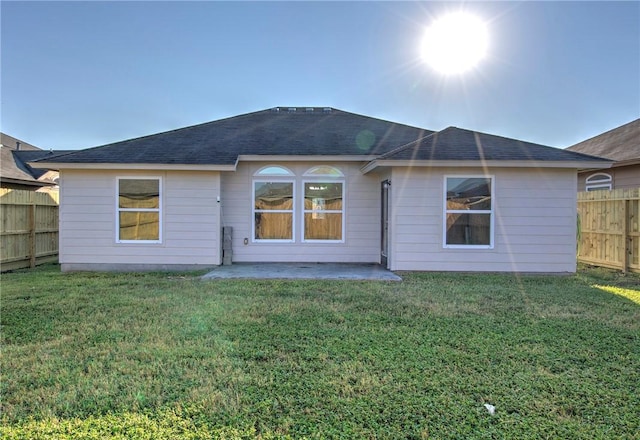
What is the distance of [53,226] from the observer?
437 inches

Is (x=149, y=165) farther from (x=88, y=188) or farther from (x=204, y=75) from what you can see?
(x=204, y=75)

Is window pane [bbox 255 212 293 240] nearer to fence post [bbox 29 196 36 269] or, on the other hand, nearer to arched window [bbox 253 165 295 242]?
arched window [bbox 253 165 295 242]

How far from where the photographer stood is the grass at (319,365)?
2.69 meters

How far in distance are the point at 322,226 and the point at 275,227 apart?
4.32 ft

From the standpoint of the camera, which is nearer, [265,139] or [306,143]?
[306,143]

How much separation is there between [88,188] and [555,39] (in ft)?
45.8

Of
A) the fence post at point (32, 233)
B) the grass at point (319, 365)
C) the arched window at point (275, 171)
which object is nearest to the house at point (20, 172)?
the fence post at point (32, 233)

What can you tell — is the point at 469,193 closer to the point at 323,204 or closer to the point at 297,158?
the point at 323,204

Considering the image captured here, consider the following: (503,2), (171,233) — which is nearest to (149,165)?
(171,233)

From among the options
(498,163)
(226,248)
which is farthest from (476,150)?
(226,248)

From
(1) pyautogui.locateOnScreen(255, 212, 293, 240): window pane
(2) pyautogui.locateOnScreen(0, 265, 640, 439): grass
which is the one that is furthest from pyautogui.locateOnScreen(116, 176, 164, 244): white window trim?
(2) pyautogui.locateOnScreen(0, 265, 640, 439): grass

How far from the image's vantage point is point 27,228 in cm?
1005

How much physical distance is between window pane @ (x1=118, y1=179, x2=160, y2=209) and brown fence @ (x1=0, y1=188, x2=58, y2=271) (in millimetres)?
Result: 2818

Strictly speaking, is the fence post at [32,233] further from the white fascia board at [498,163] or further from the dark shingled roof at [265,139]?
the white fascia board at [498,163]
